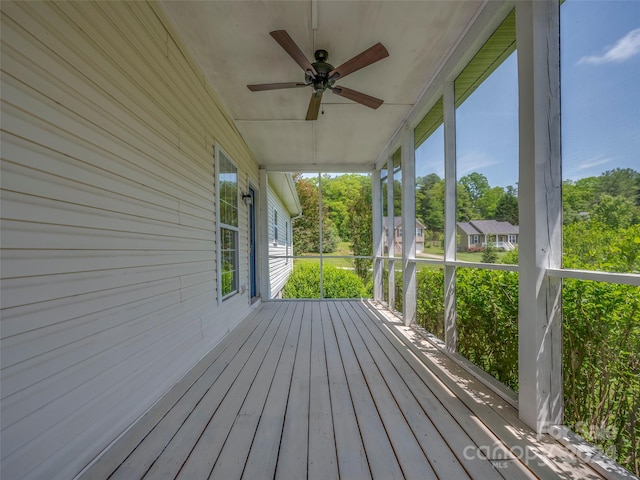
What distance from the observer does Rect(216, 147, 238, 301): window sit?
3.32 meters

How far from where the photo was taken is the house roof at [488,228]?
78.1 inches

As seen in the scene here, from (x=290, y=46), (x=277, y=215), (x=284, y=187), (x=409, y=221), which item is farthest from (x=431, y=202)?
(x=277, y=215)

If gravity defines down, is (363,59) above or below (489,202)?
above

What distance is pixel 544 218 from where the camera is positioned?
1594 millimetres

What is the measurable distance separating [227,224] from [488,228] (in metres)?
2.92

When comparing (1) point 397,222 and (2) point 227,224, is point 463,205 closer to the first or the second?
(1) point 397,222

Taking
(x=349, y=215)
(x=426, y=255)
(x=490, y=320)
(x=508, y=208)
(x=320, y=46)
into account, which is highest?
(x=320, y=46)

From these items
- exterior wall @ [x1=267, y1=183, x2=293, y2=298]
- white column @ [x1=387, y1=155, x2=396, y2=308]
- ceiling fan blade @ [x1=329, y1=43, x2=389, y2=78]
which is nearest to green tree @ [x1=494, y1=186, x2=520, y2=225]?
ceiling fan blade @ [x1=329, y1=43, x2=389, y2=78]

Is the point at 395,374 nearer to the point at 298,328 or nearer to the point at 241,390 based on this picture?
the point at 241,390

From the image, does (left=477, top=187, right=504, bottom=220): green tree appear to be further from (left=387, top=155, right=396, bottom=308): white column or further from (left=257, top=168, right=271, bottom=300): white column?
(left=257, top=168, right=271, bottom=300): white column

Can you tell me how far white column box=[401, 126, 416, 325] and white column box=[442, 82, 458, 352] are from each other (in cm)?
94

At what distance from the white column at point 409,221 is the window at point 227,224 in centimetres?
232

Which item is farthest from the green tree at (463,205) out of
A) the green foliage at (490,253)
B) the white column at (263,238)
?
the white column at (263,238)

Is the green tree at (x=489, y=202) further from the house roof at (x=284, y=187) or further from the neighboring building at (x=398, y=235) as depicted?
the house roof at (x=284, y=187)
